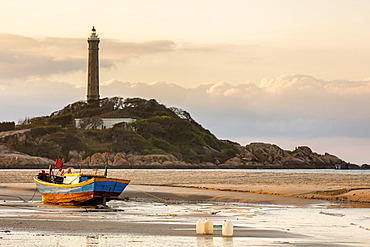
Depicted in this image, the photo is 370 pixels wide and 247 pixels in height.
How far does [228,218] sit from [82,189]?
1025 centimetres

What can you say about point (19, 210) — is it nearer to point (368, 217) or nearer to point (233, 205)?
point (233, 205)

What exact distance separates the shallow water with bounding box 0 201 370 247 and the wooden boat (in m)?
0.96

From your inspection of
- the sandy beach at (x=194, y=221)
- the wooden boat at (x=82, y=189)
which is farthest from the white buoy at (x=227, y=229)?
the wooden boat at (x=82, y=189)

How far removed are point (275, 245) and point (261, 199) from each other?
2118 centimetres

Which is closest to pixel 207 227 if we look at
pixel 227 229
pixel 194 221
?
pixel 227 229

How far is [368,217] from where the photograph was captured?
89.8ft

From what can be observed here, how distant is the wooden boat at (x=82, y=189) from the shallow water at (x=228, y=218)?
961 mm

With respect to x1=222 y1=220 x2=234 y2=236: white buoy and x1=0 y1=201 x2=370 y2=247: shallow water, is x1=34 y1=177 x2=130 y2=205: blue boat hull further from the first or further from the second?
x1=222 y1=220 x2=234 y2=236: white buoy

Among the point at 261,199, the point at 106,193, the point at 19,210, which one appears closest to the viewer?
the point at 19,210

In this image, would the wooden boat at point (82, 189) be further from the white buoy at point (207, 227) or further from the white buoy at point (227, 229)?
the white buoy at point (227, 229)

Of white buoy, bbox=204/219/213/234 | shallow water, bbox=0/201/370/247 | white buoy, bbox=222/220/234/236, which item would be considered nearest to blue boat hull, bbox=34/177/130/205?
shallow water, bbox=0/201/370/247

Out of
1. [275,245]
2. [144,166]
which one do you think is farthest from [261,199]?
[144,166]

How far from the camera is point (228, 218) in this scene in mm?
27031

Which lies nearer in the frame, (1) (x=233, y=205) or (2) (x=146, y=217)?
(2) (x=146, y=217)
